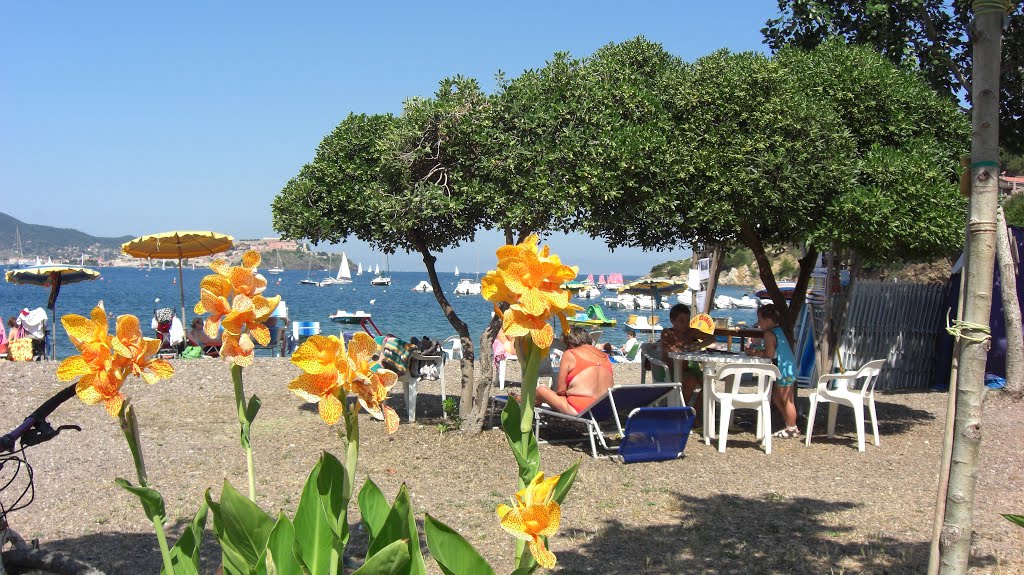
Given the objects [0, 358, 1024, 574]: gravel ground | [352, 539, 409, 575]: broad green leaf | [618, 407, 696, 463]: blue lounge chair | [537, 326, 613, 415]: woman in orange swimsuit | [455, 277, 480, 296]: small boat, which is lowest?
[455, 277, 480, 296]: small boat

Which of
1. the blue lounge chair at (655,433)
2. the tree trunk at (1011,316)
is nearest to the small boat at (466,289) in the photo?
the tree trunk at (1011,316)

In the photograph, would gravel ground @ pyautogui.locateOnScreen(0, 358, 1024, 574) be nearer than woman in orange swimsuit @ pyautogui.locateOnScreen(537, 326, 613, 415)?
Yes

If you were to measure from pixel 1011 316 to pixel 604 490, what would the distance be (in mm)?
7411

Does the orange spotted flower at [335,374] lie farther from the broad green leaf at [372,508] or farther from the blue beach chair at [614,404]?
the blue beach chair at [614,404]

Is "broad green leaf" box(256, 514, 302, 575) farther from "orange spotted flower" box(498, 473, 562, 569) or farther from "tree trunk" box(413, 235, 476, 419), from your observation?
"tree trunk" box(413, 235, 476, 419)

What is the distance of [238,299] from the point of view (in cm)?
214

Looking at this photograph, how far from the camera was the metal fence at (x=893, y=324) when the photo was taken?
1302 centimetres

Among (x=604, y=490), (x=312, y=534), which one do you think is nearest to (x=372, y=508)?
(x=312, y=534)

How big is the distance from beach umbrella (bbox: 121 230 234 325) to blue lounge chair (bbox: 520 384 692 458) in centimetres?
831

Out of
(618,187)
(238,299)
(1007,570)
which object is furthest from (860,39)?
(238,299)

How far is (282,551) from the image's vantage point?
6.91 ft

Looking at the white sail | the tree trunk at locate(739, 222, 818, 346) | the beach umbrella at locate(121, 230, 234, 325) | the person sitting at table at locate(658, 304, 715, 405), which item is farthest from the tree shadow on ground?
the white sail

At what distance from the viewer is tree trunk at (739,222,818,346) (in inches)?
324

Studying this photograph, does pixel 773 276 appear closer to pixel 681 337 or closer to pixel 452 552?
pixel 681 337
